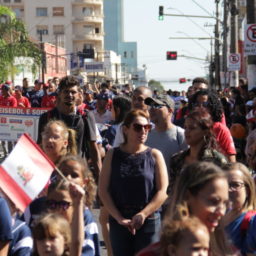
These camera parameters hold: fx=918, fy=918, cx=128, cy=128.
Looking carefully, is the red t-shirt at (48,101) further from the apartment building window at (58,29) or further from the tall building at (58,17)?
the apartment building window at (58,29)

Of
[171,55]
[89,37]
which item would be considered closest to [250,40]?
[171,55]

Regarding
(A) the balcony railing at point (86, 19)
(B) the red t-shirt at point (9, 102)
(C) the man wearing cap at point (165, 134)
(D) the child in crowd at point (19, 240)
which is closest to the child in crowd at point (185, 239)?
(D) the child in crowd at point (19, 240)

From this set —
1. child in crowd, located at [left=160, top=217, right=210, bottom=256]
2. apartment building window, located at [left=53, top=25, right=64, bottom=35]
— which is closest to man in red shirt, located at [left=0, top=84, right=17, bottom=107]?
child in crowd, located at [left=160, top=217, right=210, bottom=256]

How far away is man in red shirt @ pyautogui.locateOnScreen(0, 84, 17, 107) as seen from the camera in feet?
68.0

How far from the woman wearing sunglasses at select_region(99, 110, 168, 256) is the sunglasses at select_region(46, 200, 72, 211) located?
49.0 inches

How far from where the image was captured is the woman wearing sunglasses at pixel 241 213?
5571 millimetres

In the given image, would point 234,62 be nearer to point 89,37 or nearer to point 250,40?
point 250,40

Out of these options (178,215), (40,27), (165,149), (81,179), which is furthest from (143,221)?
(40,27)

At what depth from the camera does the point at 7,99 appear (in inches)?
817

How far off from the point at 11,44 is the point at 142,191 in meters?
33.6

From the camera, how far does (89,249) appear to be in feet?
19.1

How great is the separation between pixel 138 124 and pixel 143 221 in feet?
2.56

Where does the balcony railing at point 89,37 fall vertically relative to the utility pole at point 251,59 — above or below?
above

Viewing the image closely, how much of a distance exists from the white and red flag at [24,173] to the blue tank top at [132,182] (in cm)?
187
